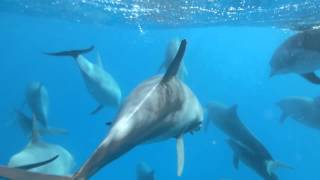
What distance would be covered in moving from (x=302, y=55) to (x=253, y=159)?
236 cm

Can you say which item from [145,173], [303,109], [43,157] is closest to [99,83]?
[145,173]

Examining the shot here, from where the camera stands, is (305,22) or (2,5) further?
(2,5)

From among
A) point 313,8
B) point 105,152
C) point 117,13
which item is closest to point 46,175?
point 105,152

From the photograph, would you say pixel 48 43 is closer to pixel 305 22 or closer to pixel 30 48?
pixel 30 48

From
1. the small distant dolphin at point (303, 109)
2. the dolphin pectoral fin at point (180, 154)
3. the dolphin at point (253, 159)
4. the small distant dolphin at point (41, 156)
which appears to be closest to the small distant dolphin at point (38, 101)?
the small distant dolphin at point (41, 156)

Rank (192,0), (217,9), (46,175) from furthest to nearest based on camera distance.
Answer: (217,9)
(192,0)
(46,175)

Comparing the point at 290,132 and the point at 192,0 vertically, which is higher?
the point at 192,0

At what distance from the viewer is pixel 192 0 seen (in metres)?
16.2

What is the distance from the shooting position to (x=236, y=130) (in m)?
9.85

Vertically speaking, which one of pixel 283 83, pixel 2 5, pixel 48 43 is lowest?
pixel 283 83

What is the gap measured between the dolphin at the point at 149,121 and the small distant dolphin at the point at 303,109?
7.52 m

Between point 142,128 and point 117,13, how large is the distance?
20.1 meters

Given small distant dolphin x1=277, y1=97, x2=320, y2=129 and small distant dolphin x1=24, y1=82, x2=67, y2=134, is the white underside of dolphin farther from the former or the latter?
small distant dolphin x1=277, y1=97, x2=320, y2=129

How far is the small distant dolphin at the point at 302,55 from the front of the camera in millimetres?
7457
